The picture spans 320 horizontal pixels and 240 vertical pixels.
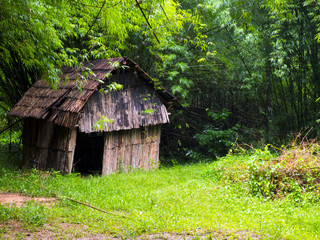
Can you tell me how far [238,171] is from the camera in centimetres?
863

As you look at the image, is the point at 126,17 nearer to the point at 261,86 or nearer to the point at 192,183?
the point at 192,183

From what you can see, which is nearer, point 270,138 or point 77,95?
point 77,95

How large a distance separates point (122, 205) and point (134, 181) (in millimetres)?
2692

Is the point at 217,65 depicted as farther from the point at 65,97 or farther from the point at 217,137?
the point at 65,97

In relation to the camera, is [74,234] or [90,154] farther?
[90,154]

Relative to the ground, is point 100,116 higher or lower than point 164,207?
higher

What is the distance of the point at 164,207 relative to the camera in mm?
6738

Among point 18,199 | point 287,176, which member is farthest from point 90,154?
point 287,176

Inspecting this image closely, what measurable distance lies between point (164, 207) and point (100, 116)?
431 cm

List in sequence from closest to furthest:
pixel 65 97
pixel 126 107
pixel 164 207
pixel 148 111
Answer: pixel 164 207 < pixel 65 97 < pixel 126 107 < pixel 148 111

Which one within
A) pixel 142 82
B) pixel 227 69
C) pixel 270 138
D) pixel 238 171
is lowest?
pixel 238 171

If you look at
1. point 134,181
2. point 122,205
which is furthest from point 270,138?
point 122,205

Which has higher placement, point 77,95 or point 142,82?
point 142,82

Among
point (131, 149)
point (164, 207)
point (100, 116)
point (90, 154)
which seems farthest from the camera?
point (90, 154)
